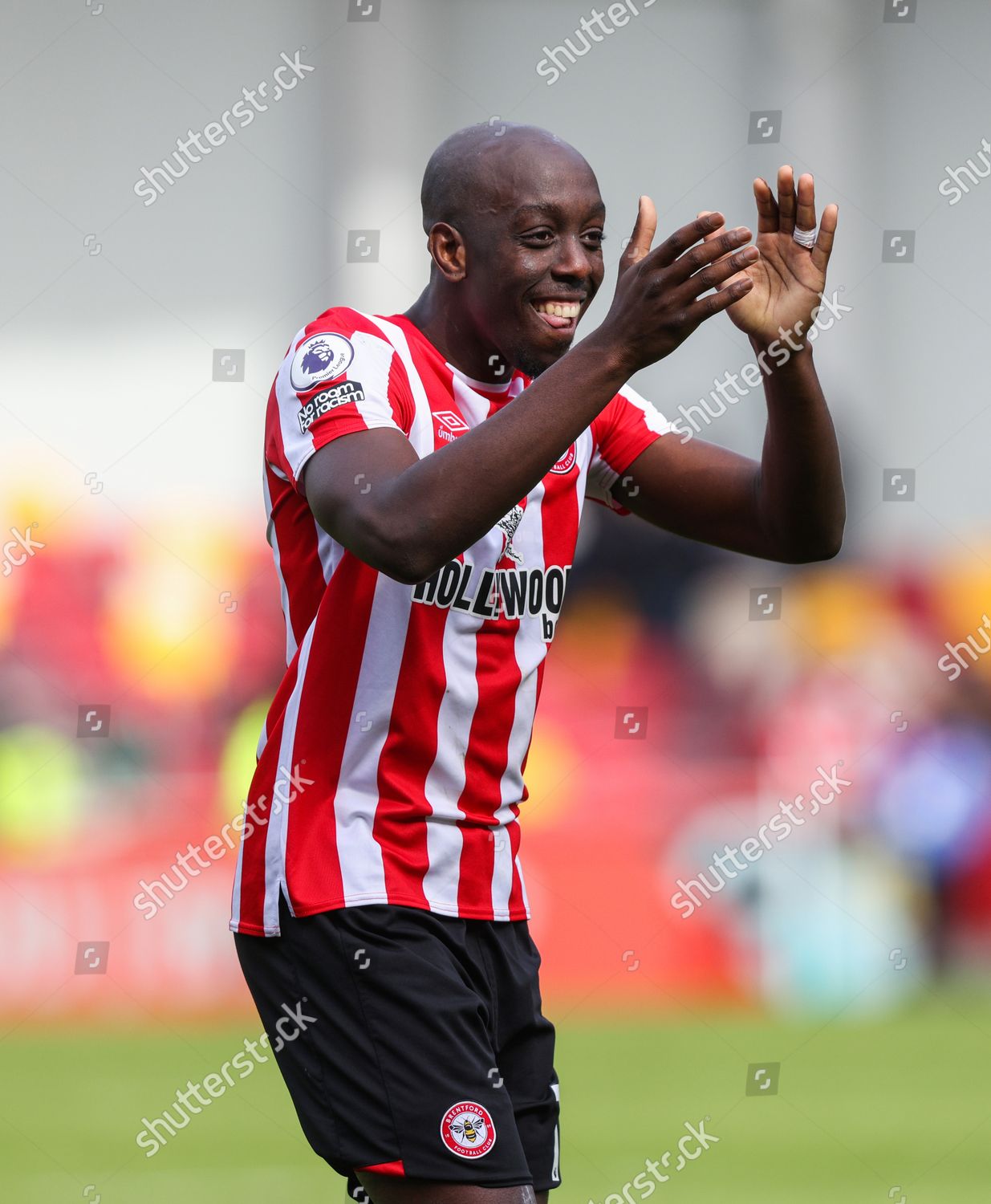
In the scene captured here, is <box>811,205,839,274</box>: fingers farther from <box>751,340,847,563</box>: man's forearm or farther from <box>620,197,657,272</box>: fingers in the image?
<box>620,197,657,272</box>: fingers

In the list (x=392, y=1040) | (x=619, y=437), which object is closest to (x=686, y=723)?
(x=619, y=437)

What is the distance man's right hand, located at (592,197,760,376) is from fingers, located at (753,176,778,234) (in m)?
0.47

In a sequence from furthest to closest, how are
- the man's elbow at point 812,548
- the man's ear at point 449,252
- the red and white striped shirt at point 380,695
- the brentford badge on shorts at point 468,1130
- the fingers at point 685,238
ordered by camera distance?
the man's elbow at point 812,548, the man's ear at point 449,252, the red and white striped shirt at point 380,695, the brentford badge on shorts at point 468,1130, the fingers at point 685,238

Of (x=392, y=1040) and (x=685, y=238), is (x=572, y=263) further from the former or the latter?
(x=392, y=1040)

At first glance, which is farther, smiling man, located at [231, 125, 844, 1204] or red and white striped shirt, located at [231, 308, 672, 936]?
red and white striped shirt, located at [231, 308, 672, 936]

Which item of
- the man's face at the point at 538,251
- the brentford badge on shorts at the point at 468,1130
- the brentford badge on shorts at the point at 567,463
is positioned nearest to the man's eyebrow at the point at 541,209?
the man's face at the point at 538,251

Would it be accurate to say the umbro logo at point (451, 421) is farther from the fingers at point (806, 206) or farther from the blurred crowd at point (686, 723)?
the blurred crowd at point (686, 723)

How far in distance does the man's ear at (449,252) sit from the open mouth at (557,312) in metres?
0.15

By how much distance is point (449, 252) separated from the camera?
2248 mm

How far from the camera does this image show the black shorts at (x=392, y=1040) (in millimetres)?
1921

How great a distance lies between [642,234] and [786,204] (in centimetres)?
38

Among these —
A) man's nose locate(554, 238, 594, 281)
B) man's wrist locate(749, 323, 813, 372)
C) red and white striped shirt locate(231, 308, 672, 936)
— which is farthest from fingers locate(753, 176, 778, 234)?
red and white striped shirt locate(231, 308, 672, 936)

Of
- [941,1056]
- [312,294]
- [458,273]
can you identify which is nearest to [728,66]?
[312,294]

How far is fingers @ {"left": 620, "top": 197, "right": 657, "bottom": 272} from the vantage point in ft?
6.32
